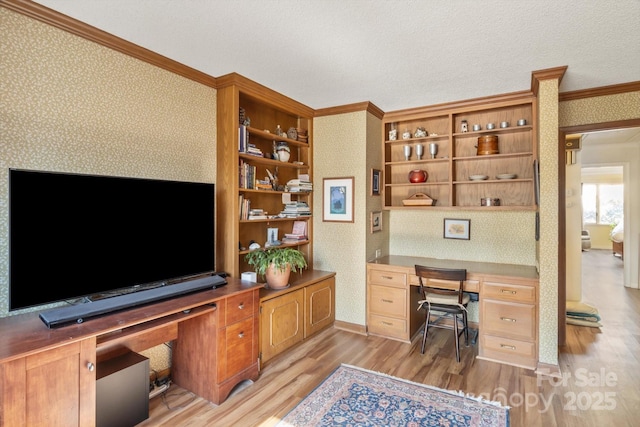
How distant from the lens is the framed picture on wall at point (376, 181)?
3.87 m

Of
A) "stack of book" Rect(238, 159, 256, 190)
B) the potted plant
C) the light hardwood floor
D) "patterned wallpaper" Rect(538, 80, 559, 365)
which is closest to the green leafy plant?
the potted plant

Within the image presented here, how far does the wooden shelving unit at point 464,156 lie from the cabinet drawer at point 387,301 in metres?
1.02

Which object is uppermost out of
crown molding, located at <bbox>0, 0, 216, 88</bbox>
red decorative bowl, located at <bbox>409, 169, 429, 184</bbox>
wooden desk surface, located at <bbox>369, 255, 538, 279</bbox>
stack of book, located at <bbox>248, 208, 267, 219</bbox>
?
crown molding, located at <bbox>0, 0, 216, 88</bbox>

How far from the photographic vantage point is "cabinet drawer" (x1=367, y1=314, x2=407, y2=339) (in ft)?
11.6

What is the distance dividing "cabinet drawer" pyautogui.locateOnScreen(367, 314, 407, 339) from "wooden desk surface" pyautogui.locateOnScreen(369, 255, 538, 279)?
595mm

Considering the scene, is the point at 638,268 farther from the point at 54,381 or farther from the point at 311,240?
the point at 54,381

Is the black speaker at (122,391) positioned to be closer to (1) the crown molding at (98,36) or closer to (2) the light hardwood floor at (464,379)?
(2) the light hardwood floor at (464,379)

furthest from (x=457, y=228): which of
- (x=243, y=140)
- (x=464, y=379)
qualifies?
(x=243, y=140)

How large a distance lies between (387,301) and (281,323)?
A: 121 cm

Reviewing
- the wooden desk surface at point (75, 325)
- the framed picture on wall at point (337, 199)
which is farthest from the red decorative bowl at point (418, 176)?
the wooden desk surface at point (75, 325)

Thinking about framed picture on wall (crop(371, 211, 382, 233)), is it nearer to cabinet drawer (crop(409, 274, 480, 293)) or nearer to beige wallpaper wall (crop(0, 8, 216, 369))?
cabinet drawer (crop(409, 274, 480, 293))

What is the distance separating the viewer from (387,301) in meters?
3.64

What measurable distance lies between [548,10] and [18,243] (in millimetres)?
3170

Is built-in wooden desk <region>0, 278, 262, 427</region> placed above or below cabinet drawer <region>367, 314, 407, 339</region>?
above
